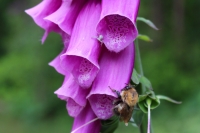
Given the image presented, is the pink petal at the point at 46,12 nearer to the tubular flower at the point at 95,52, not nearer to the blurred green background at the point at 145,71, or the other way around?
the tubular flower at the point at 95,52

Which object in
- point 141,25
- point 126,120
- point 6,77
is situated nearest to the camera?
point 126,120

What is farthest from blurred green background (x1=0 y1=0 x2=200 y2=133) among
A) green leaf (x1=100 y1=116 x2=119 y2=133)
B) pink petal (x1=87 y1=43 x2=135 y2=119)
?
pink petal (x1=87 y1=43 x2=135 y2=119)

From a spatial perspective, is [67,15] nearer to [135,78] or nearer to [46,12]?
[46,12]

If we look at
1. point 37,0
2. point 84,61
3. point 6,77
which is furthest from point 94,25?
A: point 6,77

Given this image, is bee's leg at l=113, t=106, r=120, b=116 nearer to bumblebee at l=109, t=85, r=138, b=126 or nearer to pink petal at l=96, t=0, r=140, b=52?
bumblebee at l=109, t=85, r=138, b=126

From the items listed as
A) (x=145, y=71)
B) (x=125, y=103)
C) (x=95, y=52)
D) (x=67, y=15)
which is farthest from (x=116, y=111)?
(x=145, y=71)

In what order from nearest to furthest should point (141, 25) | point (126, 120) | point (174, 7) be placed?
point (126, 120) < point (141, 25) < point (174, 7)

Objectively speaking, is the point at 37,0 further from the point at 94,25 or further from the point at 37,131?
the point at 94,25
